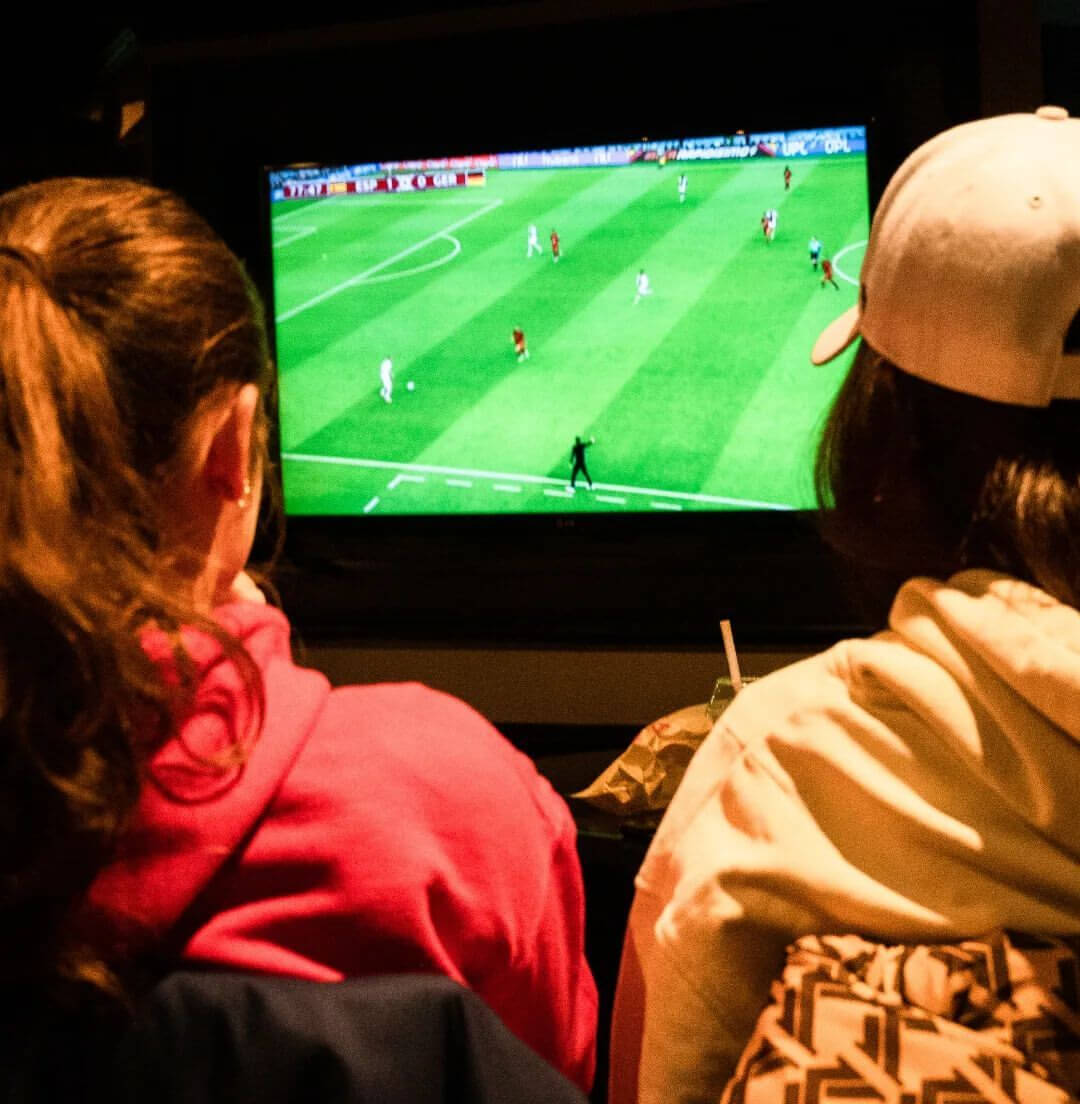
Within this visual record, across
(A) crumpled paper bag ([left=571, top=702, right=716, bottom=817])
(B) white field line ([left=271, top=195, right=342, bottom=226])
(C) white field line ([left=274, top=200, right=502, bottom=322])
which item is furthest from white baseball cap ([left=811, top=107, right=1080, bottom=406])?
(B) white field line ([left=271, top=195, right=342, bottom=226])

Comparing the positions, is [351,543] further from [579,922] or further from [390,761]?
[390,761]

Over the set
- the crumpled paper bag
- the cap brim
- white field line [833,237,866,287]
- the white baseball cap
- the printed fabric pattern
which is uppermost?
the white baseball cap

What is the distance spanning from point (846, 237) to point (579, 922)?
7.36 ft

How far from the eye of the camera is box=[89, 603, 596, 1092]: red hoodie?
82 cm

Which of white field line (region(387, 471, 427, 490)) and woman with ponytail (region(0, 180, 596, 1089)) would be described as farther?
white field line (region(387, 471, 427, 490))

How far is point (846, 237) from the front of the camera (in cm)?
306

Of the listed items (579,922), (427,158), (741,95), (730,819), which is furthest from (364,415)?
(730,819)

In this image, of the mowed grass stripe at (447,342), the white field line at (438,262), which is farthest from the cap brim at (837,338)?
the white field line at (438,262)

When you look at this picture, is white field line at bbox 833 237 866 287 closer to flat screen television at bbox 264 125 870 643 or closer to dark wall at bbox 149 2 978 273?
flat screen television at bbox 264 125 870 643

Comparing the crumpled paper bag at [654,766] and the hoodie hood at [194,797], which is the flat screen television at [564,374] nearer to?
the crumpled paper bag at [654,766]

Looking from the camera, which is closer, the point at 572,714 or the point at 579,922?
the point at 579,922

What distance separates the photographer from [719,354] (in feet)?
10.4

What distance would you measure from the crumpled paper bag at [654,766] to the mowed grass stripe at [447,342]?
114 cm

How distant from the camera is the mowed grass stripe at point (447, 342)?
3322 mm
